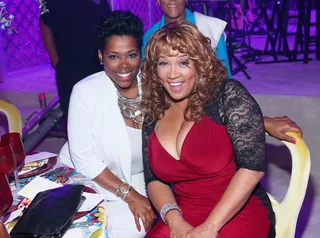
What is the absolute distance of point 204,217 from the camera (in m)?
1.49

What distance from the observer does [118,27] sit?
5.69 feet

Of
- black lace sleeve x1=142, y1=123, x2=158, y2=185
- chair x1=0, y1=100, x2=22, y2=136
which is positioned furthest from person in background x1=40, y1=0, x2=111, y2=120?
black lace sleeve x1=142, y1=123, x2=158, y2=185

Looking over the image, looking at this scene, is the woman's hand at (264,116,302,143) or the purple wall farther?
the purple wall

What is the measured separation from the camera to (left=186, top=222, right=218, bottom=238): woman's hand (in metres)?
1.39

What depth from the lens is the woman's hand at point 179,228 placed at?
1411mm

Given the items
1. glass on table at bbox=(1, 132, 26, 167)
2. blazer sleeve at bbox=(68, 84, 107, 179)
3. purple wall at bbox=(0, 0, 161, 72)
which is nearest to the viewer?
glass on table at bbox=(1, 132, 26, 167)


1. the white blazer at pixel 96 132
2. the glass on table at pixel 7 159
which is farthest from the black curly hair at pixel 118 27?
the glass on table at pixel 7 159

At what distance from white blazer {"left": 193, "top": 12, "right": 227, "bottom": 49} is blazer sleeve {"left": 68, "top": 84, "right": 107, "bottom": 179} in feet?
2.69

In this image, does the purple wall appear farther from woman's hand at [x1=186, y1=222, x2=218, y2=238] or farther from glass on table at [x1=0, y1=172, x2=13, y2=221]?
glass on table at [x1=0, y1=172, x2=13, y2=221]

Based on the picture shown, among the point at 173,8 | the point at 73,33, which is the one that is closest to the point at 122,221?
the point at 173,8

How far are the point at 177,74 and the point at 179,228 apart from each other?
532mm

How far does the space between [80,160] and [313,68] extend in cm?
386

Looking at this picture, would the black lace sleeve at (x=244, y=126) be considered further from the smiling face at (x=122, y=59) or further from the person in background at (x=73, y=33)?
the person in background at (x=73, y=33)

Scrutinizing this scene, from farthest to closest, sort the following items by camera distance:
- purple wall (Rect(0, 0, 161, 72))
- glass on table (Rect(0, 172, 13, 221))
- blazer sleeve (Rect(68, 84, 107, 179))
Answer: purple wall (Rect(0, 0, 161, 72)), blazer sleeve (Rect(68, 84, 107, 179)), glass on table (Rect(0, 172, 13, 221))
